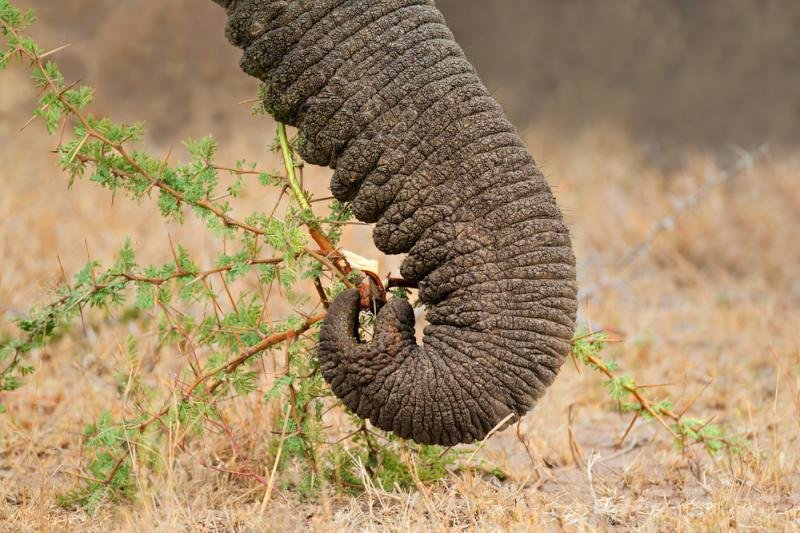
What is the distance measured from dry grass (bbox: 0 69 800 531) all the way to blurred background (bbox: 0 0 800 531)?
0.9 inches

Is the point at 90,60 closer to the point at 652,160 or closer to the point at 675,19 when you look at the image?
the point at 652,160

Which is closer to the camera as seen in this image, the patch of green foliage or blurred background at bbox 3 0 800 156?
the patch of green foliage

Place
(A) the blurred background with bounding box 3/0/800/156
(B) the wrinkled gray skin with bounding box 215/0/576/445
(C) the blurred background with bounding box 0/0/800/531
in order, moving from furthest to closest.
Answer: (A) the blurred background with bounding box 3/0/800/156 < (C) the blurred background with bounding box 0/0/800/531 < (B) the wrinkled gray skin with bounding box 215/0/576/445

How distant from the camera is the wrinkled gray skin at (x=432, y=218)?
9.76 feet

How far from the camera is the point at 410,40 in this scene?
3.12 metres

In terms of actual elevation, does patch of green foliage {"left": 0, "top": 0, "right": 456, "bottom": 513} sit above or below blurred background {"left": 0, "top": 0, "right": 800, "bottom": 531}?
below

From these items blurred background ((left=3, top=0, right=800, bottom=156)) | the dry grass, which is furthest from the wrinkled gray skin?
blurred background ((left=3, top=0, right=800, bottom=156))

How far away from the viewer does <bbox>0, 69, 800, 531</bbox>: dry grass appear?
3.26m

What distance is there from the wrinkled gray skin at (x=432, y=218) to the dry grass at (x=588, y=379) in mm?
417

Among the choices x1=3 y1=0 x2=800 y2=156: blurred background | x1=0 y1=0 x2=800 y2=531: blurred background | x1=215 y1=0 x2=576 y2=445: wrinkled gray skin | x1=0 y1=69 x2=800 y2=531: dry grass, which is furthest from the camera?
x1=3 y1=0 x2=800 y2=156: blurred background

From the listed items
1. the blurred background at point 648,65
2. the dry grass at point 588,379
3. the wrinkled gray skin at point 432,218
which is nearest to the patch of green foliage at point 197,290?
the dry grass at point 588,379

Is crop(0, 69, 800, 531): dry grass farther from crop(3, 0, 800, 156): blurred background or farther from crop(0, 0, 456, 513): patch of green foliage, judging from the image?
crop(3, 0, 800, 156): blurred background

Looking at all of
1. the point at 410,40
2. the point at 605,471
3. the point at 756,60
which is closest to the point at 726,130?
the point at 756,60

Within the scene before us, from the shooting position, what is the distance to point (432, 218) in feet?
9.88
